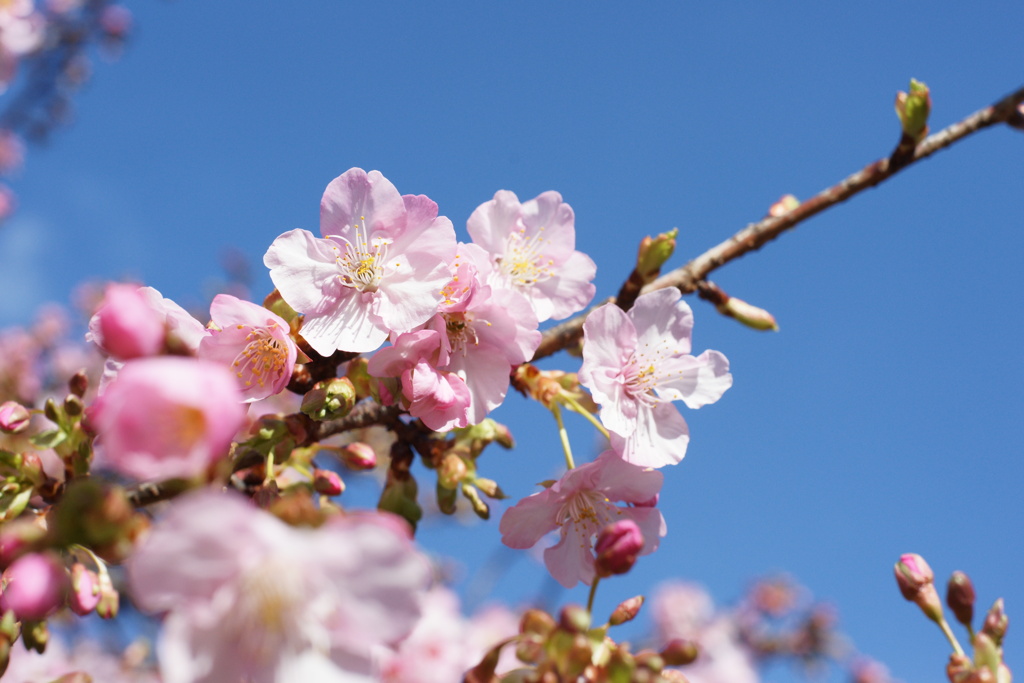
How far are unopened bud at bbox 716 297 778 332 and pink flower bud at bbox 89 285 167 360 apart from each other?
1.71 metres

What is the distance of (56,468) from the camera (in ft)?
12.9

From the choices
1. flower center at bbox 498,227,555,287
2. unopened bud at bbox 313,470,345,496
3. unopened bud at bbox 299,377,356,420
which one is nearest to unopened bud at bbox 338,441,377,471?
unopened bud at bbox 313,470,345,496

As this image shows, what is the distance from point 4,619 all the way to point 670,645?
1374mm

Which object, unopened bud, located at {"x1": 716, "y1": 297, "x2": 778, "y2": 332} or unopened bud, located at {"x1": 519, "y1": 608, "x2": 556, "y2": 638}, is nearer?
unopened bud, located at {"x1": 519, "y1": 608, "x2": 556, "y2": 638}

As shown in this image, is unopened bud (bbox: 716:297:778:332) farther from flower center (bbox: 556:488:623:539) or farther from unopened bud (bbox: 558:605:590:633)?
unopened bud (bbox: 558:605:590:633)

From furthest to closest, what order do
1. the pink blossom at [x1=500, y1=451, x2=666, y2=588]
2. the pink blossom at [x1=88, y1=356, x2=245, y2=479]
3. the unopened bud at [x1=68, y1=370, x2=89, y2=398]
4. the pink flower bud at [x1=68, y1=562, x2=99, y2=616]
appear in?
the unopened bud at [x1=68, y1=370, x2=89, y2=398] → the pink blossom at [x1=500, y1=451, x2=666, y2=588] → the pink flower bud at [x1=68, y1=562, x2=99, y2=616] → the pink blossom at [x1=88, y1=356, x2=245, y2=479]

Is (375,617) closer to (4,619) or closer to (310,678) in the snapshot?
(310,678)

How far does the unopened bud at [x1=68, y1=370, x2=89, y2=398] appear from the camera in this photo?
2.11 meters

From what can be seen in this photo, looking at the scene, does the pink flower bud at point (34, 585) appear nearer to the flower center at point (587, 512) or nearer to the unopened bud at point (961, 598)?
the flower center at point (587, 512)

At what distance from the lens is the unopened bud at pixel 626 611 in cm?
153

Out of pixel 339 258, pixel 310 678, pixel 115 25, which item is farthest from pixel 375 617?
pixel 115 25

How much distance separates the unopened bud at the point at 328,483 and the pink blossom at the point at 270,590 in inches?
30.7

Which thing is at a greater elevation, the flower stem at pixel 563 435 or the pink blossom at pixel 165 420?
the flower stem at pixel 563 435

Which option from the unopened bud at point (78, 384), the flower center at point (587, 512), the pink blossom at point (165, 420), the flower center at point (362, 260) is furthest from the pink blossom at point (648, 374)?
the unopened bud at point (78, 384)
